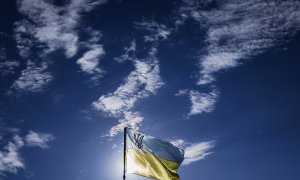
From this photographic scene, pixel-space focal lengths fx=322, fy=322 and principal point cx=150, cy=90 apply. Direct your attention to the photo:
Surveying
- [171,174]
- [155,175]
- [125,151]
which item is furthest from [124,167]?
[171,174]

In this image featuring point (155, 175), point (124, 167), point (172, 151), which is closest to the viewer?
point (124, 167)

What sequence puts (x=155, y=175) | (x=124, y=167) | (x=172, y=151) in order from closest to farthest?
(x=124, y=167) < (x=155, y=175) < (x=172, y=151)

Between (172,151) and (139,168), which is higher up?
(172,151)

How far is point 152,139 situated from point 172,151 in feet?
4.91

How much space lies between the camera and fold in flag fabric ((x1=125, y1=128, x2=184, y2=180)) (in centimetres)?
1650

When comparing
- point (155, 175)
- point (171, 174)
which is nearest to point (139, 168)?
point (155, 175)

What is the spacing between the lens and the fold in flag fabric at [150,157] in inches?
650

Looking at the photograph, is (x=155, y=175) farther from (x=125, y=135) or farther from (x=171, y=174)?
(x=125, y=135)

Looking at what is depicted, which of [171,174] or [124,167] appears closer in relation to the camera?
[124,167]

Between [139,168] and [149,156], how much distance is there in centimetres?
103

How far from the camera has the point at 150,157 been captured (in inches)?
679

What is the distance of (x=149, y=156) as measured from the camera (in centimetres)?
1725

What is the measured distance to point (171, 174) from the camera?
1769 centimetres

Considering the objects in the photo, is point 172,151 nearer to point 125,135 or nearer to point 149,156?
point 149,156
